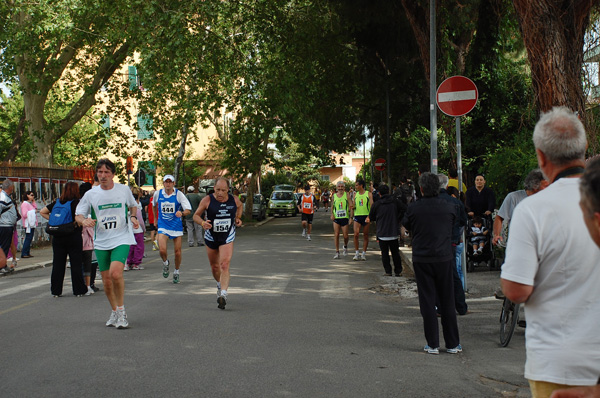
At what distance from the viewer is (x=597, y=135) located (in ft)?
41.1

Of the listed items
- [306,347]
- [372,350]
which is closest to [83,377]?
[306,347]

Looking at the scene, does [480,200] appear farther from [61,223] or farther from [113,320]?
[113,320]

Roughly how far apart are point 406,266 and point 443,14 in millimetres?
8803

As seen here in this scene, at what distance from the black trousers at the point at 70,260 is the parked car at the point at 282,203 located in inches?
1629

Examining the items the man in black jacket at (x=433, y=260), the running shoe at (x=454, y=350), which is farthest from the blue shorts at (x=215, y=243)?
the running shoe at (x=454, y=350)

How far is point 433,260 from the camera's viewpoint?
7.50 m

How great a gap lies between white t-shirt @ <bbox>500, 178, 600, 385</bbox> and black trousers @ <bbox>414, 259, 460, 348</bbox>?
14.4 ft

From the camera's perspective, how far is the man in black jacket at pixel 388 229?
584 inches

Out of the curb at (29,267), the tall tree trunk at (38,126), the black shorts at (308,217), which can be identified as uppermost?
the tall tree trunk at (38,126)

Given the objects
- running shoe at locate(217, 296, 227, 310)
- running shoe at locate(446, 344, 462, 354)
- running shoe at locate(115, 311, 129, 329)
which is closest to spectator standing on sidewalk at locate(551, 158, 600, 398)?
running shoe at locate(446, 344, 462, 354)

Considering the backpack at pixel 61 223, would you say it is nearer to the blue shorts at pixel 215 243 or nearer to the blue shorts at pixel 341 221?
the blue shorts at pixel 215 243

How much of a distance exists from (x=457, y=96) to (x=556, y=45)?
1978 mm

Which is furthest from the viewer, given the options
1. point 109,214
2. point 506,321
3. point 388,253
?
point 388,253

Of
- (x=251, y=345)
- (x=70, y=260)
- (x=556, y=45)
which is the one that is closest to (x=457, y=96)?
(x=556, y=45)
